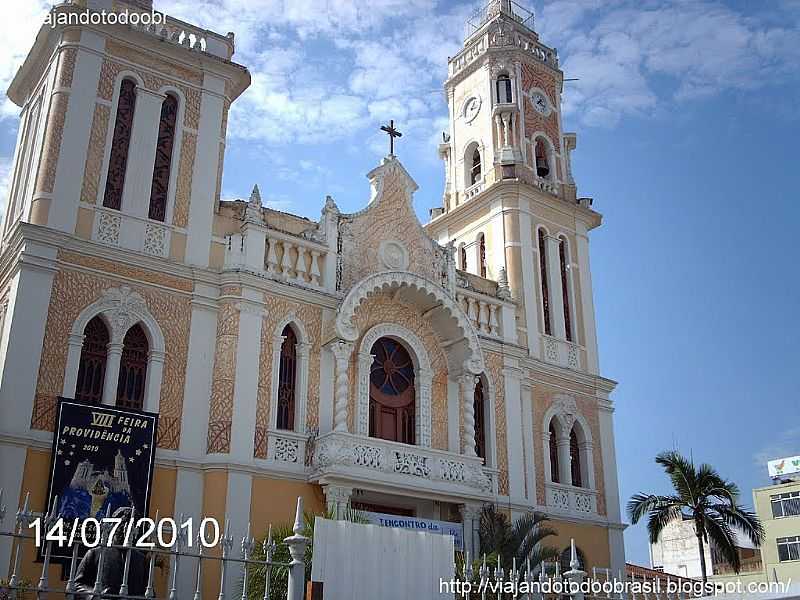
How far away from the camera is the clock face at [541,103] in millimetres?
27308

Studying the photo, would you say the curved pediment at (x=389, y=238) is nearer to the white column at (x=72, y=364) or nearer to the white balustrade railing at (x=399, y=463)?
the white balustrade railing at (x=399, y=463)

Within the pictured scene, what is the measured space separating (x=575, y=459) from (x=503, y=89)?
1142cm

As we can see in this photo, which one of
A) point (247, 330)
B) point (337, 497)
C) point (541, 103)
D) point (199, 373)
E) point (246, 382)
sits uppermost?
point (541, 103)

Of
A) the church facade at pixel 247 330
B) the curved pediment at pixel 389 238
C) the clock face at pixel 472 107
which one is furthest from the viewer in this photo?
the clock face at pixel 472 107

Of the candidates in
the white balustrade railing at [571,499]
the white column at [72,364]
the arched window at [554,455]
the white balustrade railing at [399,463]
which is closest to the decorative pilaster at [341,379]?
the white balustrade railing at [399,463]

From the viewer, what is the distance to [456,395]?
2092 centimetres

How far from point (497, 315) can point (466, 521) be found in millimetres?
5934

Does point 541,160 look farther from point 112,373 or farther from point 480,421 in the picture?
point 112,373

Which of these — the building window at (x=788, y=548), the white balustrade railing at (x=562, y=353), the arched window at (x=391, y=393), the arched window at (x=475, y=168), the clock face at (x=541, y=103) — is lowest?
the building window at (x=788, y=548)

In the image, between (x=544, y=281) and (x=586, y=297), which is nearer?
(x=544, y=281)

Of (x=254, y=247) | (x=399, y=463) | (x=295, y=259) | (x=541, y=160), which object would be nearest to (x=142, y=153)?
(x=254, y=247)

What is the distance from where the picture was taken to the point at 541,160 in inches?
1070

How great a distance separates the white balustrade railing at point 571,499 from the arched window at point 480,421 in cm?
213

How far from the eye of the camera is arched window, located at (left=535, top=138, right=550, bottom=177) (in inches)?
1062
